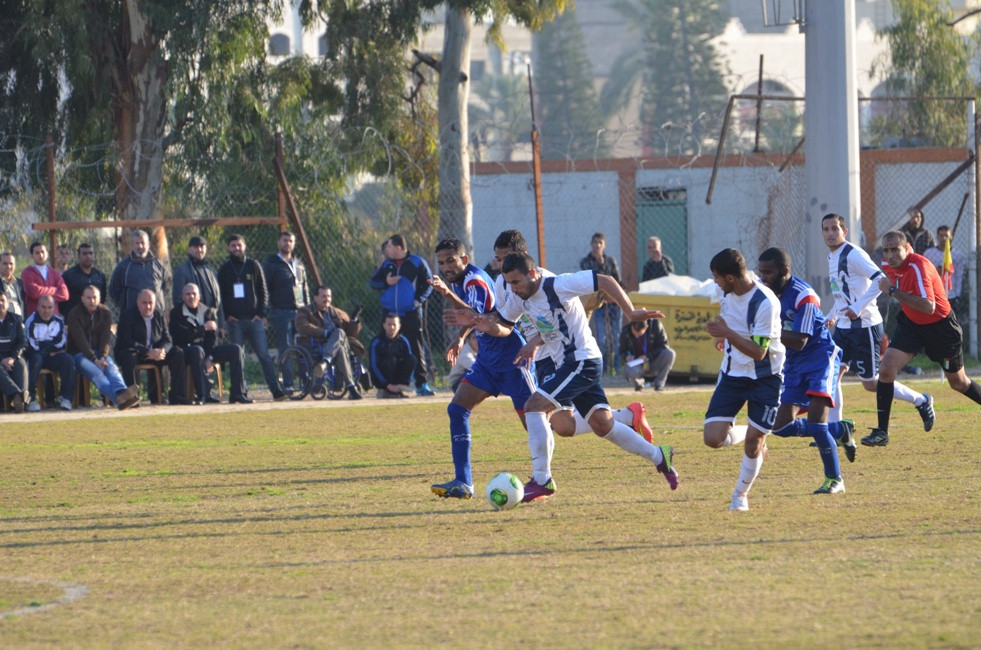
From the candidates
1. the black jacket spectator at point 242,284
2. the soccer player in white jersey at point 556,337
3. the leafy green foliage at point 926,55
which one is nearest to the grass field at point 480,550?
the soccer player in white jersey at point 556,337

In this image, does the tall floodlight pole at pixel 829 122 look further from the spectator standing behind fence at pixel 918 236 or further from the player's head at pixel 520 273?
the player's head at pixel 520 273

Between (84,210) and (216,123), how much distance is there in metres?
2.23

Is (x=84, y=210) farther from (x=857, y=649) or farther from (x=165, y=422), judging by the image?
(x=857, y=649)

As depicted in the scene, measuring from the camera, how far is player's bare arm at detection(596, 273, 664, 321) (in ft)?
29.4

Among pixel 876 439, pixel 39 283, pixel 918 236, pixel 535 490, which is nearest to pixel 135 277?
pixel 39 283

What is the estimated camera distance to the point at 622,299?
29.9 feet

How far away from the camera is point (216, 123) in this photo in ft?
71.5

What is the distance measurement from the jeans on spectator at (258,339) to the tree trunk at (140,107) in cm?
451

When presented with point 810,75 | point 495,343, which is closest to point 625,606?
point 495,343

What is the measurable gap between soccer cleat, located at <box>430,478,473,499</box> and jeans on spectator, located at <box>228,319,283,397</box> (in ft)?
28.5

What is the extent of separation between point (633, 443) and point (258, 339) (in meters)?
9.13

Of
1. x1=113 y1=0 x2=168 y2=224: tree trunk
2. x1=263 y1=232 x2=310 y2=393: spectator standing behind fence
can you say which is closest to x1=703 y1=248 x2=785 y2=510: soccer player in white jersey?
x1=263 y1=232 x2=310 y2=393: spectator standing behind fence

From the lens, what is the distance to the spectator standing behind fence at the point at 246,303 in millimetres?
17984

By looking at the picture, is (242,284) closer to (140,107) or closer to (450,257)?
(140,107)
